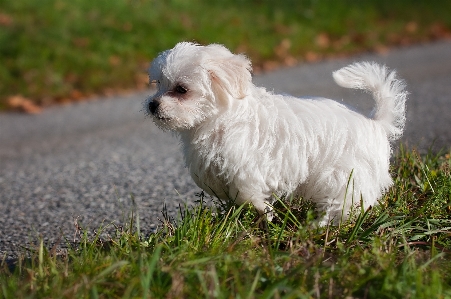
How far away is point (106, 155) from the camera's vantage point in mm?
6594

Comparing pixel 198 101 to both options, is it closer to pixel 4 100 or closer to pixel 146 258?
pixel 146 258

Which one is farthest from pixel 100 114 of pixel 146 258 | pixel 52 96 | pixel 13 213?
pixel 146 258

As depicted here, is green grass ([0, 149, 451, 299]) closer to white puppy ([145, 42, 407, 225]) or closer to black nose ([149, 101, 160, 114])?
white puppy ([145, 42, 407, 225])

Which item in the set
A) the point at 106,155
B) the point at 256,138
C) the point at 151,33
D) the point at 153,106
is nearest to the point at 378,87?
the point at 256,138

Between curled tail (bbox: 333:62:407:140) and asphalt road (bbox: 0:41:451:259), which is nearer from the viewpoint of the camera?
curled tail (bbox: 333:62:407:140)

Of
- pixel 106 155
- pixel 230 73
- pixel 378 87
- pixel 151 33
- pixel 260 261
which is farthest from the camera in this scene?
pixel 151 33

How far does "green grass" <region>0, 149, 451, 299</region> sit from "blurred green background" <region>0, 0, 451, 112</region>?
18.8 ft

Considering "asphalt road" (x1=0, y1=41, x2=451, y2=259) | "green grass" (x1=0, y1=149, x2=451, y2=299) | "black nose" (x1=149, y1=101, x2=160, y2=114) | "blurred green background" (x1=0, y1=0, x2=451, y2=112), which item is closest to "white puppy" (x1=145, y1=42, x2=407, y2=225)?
"black nose" (x1=149, y1=101, x2=160, y2=114)

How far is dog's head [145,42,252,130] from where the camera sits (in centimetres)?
359

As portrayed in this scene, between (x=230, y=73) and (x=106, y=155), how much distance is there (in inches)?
127

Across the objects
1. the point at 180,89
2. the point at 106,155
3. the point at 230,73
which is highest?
the point at 230,73

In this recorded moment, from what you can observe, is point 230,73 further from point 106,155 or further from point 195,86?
point 106,155

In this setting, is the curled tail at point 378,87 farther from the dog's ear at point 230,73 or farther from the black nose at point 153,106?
the black nose at point 153,106

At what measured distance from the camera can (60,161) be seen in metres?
6.48
